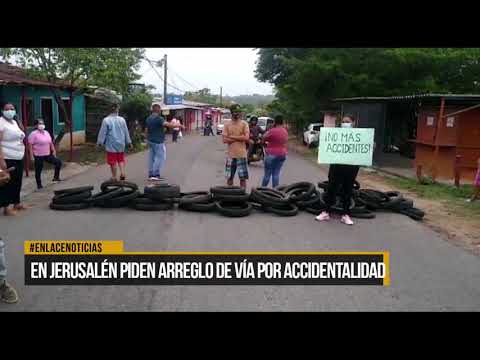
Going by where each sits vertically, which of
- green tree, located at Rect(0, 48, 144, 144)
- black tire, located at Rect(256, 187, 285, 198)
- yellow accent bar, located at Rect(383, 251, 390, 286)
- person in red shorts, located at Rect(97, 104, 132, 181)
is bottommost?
yellow accent bar, located at Rect(383, 251, 390, 286)

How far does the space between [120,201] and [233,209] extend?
1966 mm

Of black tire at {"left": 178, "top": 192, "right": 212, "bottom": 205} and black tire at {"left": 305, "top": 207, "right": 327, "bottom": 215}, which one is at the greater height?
black tire at {"left": 178, "top": 192, "right": 212, "bottom": 205}

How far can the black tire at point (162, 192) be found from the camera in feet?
26.6

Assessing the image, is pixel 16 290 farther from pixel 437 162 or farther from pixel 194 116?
pixel 194 116

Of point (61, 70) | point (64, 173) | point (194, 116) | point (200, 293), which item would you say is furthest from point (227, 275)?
point (194, 116)

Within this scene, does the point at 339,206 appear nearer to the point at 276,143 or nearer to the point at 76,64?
the point at 276,143

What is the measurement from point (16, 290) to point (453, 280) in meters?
4.59

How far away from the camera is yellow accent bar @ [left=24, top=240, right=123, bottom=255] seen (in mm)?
5758

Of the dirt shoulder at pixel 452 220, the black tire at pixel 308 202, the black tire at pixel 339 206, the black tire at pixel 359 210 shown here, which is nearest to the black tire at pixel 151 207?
the black tire at pixel 308 202

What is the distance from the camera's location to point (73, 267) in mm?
5250

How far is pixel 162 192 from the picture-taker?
812cm

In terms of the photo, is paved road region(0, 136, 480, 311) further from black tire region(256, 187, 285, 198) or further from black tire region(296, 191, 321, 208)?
black tire region(256, 187, 285, 198)

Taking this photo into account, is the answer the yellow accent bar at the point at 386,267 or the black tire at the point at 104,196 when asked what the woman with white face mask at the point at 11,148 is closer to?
the black tire at the point at 104,196

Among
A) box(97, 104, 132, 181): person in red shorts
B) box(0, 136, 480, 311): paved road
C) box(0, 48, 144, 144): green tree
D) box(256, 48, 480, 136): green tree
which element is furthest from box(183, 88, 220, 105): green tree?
box(0, 136, 480, 311): paved road
